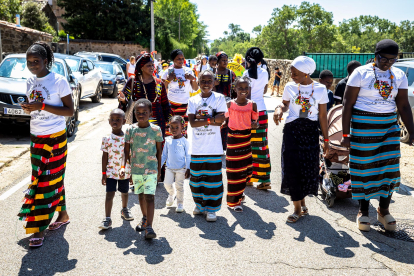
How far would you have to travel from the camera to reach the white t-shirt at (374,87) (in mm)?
4945

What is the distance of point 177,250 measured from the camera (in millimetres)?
4508

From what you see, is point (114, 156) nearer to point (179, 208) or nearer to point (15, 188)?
point (179, 208)

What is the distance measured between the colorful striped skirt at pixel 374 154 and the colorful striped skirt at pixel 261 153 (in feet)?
5.51

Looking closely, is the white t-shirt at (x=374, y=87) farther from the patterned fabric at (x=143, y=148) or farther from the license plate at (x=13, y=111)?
the license plate at (x=13, y=111)

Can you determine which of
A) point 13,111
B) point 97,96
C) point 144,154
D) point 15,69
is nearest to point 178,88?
point 144,154

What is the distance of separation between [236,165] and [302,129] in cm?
109

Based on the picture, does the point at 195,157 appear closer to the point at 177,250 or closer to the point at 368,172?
the point at 177,250

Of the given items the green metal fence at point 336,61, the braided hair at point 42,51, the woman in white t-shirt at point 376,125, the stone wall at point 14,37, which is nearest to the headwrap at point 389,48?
the woman in white t-shirt at point 376,125

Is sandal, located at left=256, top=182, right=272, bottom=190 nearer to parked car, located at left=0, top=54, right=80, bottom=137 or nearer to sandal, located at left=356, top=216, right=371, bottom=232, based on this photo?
sandal, located at left=356, top=216, right=371, bottom=232

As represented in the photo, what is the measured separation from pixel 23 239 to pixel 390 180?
428 centimetres

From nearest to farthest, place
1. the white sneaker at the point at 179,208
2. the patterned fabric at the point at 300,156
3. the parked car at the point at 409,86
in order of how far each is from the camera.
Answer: the patterned fabric at the point at 300,156, the white sneaker at the point at 179,208, the parked car at the point at 409,86

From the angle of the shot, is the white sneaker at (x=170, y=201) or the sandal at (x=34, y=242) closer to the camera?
the sandal at (x=34, y=242)

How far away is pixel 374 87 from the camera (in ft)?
16.2

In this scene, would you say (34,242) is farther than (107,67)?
No
